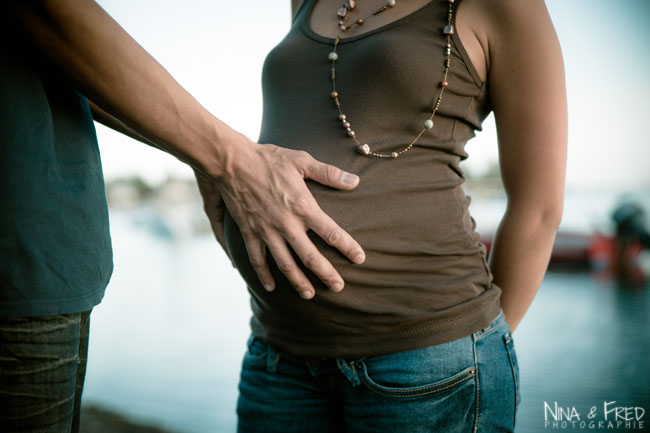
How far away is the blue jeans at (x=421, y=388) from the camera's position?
777 mm

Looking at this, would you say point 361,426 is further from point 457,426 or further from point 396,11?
point 396,11

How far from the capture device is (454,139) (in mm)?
889

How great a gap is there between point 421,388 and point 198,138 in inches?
20.9

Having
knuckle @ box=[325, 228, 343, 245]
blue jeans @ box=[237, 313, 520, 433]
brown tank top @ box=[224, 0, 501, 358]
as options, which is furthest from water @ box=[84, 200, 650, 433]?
knuckle @ box=[325, 228, 343, 245]

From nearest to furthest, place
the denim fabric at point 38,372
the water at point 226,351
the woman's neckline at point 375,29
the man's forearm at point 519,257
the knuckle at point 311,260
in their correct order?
the denim fabric at point 38,372 → the knuckle at point 311,260 → the woman's neckline at point 375,29 → the man's forearm at point 519,257 → the water at point 226,351

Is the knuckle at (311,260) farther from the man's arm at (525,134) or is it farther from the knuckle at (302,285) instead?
A: the man's arm at (525,134)

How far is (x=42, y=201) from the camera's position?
0.59 metres

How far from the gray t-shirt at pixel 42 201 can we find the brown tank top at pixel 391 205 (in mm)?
304

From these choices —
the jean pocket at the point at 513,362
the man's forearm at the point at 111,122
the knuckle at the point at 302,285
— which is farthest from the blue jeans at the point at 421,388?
the man's forearm at the point at 111,122

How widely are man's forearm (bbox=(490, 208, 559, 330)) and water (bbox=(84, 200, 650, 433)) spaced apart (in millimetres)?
2367

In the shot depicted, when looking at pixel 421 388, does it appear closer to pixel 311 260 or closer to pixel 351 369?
pixel 351 369

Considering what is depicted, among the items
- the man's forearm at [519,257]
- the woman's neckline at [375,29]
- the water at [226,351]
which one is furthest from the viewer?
the water at [226,351]

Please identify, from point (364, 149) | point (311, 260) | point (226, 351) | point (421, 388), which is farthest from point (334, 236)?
point (226, 351)

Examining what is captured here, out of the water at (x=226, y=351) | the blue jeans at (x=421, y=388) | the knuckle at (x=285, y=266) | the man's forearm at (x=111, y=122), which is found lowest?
the water at (x=226, y=351)
